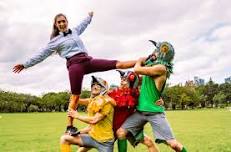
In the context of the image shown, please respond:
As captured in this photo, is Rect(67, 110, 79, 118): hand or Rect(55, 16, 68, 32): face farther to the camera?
Rect(55, 16, 68, 32): face

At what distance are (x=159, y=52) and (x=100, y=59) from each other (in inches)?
38.0

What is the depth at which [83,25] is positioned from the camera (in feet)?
27.7

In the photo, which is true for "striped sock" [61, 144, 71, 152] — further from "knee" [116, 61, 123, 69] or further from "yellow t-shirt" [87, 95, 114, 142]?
"knee" [116, 61, 123, 69]

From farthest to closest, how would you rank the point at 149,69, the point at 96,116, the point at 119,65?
1. the point at 119,65
2. the point at 149,69
3. the point at 96,116

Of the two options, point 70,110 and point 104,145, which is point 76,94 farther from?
point 104,145

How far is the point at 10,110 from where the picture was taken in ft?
298

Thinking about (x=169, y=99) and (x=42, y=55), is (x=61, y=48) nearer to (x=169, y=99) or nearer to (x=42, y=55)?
(x=42, y=55)

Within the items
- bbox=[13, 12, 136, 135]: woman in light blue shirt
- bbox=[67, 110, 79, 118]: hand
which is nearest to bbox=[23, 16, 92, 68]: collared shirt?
bbox=[13, 12, 136, 135]: woman in light blue shirt

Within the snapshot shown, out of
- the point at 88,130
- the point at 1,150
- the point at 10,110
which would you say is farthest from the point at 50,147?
the point at 10,110

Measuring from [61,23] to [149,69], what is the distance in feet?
5.54

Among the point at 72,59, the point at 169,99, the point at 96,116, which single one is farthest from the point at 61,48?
the point at 169,99

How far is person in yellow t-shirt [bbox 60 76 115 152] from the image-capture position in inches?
286

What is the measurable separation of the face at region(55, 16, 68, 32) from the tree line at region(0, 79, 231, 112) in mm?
67523

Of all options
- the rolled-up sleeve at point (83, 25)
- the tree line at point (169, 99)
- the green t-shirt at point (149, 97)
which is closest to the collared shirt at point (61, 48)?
the rolled-up sleeve at point (83, 25)
